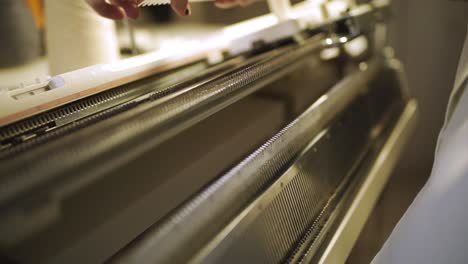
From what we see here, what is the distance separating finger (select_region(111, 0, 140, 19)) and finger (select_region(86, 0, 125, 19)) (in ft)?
0.03

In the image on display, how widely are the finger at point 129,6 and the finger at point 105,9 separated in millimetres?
10

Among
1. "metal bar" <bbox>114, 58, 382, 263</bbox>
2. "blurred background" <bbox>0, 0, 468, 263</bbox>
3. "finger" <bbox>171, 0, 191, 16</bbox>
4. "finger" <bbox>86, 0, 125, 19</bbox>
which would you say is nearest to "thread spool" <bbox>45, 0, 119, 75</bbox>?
"finger" <bbox>86, 0, 125, 19</bbox>

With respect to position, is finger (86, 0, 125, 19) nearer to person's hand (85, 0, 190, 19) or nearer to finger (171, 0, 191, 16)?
person's hand (85, 0, 190, 19)

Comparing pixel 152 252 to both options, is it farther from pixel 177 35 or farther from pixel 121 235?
pixel 177 35

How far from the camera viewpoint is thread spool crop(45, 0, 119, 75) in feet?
3.25

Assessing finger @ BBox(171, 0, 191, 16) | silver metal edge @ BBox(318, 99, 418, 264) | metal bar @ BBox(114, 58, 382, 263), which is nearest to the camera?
metal bar @ BBox(114, 58, 382, 263)

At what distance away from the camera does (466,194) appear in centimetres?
62

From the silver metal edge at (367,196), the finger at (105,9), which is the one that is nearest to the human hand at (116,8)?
the finger at (105,9)

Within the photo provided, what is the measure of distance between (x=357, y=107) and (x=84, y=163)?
3.36ft

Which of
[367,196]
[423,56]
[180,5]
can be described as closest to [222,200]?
[180,5]

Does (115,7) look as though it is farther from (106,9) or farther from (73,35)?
(73,35)

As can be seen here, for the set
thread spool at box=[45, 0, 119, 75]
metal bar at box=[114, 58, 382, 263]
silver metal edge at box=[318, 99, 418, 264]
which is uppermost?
thread spool at box=[45, 0, 119, 75]

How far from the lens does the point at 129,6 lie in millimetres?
795

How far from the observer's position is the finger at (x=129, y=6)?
79 cm
